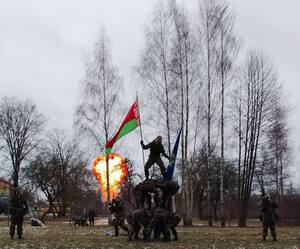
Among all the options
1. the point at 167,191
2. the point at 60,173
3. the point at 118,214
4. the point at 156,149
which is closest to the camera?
the point at 167,191

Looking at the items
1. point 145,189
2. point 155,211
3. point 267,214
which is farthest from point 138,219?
point 267,214

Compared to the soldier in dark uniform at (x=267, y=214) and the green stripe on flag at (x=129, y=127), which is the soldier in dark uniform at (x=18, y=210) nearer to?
the green stripe on flag at (x=129, y=127)

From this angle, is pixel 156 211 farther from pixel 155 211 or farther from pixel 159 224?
pixel 159 224

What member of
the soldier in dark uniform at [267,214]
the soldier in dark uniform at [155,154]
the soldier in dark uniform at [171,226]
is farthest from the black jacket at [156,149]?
the soldier in dark uniform at [267,214]

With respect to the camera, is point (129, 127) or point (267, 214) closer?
point (267, 214)

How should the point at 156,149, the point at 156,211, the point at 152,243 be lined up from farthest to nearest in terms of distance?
the point at 156,149
the point at 156,211
the point at 152,243

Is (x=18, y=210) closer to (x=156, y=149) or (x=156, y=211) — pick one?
(x=156, y=211)

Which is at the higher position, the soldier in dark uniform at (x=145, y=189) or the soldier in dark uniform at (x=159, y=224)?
the soldier in dark uniform at (x=145, y=189)

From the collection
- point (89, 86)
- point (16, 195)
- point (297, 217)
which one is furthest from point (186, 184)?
point (16, 195)

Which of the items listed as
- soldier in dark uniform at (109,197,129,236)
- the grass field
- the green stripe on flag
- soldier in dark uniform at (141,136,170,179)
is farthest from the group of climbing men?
soldier in dark uniform at (109,197,129,236)

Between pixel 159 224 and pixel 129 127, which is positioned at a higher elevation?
pixel 129 127

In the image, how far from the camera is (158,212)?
49.8 feet

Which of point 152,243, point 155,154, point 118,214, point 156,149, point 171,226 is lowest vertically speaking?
point 152,243

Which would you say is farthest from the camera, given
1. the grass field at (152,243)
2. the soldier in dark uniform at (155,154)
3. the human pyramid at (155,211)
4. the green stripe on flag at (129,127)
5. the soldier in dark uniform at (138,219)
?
the soldier in dark uniform at (155,154)
